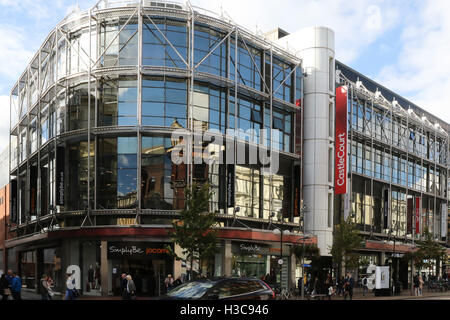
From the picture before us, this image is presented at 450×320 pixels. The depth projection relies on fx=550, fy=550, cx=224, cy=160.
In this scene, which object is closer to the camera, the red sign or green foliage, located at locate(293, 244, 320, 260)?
green foliage, located at locate(293, 244, 320, 260)

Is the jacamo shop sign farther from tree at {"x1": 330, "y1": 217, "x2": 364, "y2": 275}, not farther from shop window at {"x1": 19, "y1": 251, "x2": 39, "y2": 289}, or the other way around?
tree at {"x1": 330, "y1": 217, "x2": 364, "y2": 275}

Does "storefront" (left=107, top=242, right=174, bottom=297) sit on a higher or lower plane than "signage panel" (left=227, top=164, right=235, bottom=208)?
lower

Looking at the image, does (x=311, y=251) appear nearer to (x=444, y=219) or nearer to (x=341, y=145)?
(x=341, y=145)

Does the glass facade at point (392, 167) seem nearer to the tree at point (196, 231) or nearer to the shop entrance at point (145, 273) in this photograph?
the shop entrance at point (145, 273)

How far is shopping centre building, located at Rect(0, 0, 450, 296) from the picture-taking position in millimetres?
36781

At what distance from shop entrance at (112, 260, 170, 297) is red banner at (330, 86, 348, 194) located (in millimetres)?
18870

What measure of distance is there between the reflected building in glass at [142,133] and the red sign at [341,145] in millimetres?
7294

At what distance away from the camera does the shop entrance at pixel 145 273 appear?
3619cm

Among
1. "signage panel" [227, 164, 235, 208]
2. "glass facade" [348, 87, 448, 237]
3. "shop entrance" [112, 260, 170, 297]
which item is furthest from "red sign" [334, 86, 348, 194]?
"shop entrance" [112, 260, 170, 297]

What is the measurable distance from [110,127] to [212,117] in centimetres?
731

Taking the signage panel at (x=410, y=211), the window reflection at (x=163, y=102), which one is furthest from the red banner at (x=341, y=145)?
the signage panel at (x=410, y=211)

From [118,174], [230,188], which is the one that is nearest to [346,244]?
[230,188]

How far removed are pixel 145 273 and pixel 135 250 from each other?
5.60 ft

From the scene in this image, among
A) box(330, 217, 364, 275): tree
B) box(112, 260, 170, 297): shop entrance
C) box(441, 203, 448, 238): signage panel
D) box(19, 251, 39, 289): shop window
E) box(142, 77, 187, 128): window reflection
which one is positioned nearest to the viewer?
box(112, 260, 170, 297): shop entrance
